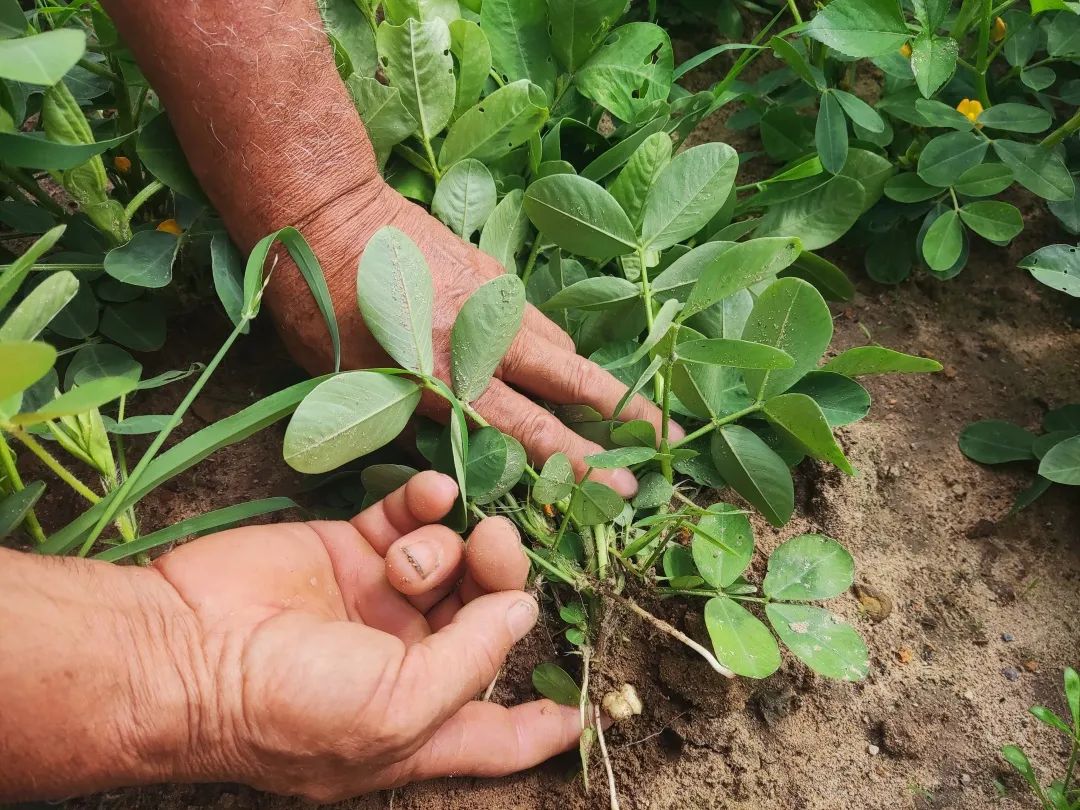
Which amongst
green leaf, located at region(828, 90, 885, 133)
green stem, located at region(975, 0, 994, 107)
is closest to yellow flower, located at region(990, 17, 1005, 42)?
green stem, located at region(975, 0, 994, 107)

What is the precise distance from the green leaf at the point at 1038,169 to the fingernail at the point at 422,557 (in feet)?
3.57

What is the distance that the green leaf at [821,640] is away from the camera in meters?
0.87

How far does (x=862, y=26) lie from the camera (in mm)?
1168

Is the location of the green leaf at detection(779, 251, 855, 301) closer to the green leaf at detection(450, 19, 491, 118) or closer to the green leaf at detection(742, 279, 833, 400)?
the green leaf at detection(742, 279, 833, 400)

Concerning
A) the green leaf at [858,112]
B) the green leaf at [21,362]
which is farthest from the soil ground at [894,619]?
the green leaf at [21,362]

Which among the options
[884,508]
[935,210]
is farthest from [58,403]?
[935,210]

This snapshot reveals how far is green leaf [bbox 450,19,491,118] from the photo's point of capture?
1148 millimetres

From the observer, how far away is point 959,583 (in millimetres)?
1124

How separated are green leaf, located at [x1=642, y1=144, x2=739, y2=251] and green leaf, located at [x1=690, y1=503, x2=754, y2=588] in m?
0.38

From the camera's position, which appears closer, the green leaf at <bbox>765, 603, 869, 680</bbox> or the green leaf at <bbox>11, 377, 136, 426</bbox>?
the green leaf at <bbox>11, 377, 136, 426</bbox>

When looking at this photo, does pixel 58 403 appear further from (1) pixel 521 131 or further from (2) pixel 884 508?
(2) pixel 884 508

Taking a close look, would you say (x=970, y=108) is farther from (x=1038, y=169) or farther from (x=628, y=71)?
(x=628, y=71)

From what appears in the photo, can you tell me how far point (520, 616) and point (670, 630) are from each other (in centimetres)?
19

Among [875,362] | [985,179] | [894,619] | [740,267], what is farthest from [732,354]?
[985,179]
